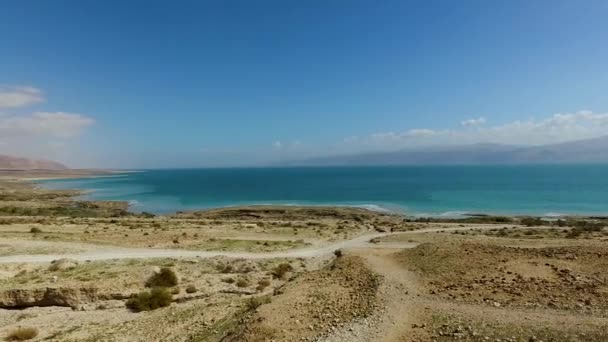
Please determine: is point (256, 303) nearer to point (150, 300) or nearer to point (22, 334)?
point (150, 300)

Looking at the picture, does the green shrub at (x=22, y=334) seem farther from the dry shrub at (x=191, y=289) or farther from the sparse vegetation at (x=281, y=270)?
the sparse vegetation at (x=281, y=270)

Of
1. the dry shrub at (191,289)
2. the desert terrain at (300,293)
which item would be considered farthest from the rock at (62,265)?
the dry shrub at (191,289)

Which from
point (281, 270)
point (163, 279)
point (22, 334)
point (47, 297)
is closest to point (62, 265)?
point (47, 297)

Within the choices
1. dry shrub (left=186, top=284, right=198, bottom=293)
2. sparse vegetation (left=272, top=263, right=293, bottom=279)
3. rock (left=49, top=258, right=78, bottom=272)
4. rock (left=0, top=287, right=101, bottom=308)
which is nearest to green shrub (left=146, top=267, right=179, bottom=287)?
dry shrub (left=186, top=284, right=198, bottom=293)

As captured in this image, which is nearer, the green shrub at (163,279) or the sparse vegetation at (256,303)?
the sparse vegetation at (256,303)

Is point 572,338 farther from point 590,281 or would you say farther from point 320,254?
point 320,254
